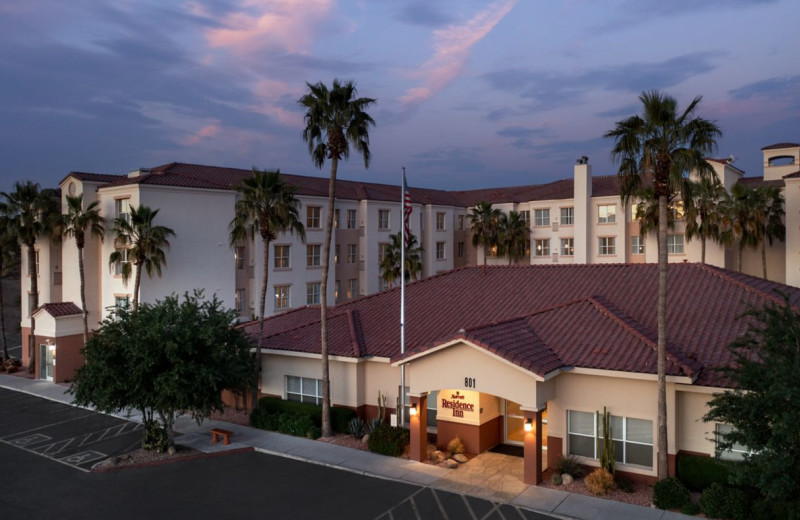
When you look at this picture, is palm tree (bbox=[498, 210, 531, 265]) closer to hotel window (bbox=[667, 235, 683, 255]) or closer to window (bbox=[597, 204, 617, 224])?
window (bbox=[597, 204, 617, 224])

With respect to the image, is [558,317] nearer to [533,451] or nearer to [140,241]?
[533,451]

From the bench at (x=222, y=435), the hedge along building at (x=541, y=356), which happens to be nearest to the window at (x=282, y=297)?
the hedge along building at (x=541, y=356)

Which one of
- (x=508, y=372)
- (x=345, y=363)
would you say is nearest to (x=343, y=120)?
(x=345, y=363)

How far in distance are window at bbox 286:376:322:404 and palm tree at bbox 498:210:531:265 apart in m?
36.0

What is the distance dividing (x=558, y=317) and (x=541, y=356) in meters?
3.61

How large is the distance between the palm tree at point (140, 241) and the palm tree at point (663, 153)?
87.1ft

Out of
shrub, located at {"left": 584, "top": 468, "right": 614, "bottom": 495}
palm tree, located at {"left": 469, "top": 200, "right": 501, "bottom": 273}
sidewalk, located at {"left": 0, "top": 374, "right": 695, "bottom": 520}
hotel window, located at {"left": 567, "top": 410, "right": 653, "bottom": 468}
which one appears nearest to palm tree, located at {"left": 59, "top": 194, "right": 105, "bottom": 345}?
sidewalk, located at {"left": 0, "top": 374, "right": 695, "bottom": 520}

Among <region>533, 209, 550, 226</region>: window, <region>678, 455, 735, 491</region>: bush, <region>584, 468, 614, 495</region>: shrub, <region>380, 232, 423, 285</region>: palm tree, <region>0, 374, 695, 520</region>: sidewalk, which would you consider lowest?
<region>0, 374, 695, 520</region>: sidewalk

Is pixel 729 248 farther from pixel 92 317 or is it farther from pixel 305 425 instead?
pixel 92 317

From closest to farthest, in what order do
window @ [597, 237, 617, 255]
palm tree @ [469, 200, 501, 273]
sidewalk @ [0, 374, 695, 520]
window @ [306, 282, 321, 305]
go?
sidewalk @ [0, 374, 695, 520]
window @ [306, 282, 321, 305]
window @ [597, 237, 617, 255]
palm tree @ [469, 200, 501, 273]

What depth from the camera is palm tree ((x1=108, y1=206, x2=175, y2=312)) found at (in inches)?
1341

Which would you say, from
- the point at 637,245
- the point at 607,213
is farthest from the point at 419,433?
the point at 607,213

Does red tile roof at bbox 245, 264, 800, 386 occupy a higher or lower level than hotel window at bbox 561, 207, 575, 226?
lower

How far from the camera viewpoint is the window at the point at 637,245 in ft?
172
